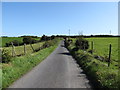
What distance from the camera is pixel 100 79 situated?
8.90 m

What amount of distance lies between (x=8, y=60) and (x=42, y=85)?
16.6 ft

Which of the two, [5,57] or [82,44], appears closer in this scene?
[5,57]

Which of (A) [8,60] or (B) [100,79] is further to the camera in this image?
(A) [8,60]

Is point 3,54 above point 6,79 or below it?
above

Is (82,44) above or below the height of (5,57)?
above

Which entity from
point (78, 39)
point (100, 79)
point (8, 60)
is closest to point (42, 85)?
point (100, 79)

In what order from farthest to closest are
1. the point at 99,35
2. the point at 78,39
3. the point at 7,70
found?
the point at 99,35, the point at 78,39, the point at 7,70

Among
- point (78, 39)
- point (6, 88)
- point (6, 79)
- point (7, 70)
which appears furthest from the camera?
point (78, 39)

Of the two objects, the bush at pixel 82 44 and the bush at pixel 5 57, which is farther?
the bush at pixel 82 44

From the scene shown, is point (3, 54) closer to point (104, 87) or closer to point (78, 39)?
point (104, 87)

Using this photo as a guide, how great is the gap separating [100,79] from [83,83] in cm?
89

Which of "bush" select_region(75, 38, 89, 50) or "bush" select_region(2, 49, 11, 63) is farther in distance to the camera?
"bush" select_region(75, 38, 89, 50)

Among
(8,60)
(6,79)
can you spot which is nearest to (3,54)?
(8,60)

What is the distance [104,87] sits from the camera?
25.9 ft
